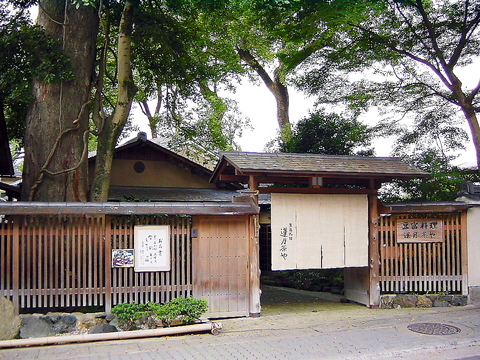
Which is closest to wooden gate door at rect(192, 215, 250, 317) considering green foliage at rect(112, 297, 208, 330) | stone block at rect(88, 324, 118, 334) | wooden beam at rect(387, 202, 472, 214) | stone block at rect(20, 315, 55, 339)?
green foliage at rect(112, 297, 208, 330)

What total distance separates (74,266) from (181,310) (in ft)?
8.53

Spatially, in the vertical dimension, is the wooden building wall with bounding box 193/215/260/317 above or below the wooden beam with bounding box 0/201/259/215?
below

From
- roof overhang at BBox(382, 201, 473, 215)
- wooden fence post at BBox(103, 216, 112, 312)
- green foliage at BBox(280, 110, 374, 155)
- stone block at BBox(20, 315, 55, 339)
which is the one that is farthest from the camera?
green foliage at BBox(280, 110, 374, 155)

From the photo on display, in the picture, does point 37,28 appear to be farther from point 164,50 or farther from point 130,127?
point 130,127

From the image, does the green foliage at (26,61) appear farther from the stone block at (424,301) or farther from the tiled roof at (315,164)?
the stone block at (424,301)

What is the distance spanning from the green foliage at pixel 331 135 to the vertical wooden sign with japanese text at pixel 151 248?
385 inches

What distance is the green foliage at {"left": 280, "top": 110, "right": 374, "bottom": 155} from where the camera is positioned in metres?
18.5

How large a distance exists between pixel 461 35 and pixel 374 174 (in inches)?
294

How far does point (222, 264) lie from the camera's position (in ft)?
37.0

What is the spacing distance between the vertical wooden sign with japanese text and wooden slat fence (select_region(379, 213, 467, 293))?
19.4 ft

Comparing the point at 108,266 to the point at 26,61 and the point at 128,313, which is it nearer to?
the point at 128,313

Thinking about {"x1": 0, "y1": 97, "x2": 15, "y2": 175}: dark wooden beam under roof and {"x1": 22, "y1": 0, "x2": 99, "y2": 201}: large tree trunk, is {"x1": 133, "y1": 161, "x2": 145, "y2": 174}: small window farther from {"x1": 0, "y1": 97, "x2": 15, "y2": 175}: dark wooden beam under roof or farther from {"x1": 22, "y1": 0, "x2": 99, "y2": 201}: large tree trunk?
{"x1": 22, "y1": 0, "x2": 99, "y2": 201}: large tree trunk

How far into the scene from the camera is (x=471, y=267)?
12.7 meters

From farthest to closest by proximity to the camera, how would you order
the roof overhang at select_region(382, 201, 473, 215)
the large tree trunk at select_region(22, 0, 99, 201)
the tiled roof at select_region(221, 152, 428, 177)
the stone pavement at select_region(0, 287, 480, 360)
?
the large tree trunk at select_region(22, 0, 99, 201) < the roof overhang at select_region(382, 201, 473, 215) < the tiled roof at select_region(221, 152, 428, 177) < the stone pavement at select_region(0, 287, 480, 360)
